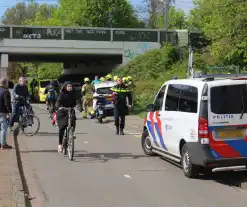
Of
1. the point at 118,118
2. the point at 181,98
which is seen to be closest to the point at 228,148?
the point at 181,98

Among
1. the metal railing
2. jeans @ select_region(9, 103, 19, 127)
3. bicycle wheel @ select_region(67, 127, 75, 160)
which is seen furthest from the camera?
the metal railing

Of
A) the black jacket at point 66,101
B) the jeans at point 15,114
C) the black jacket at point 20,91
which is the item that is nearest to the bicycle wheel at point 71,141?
the black jacket at point 66,101

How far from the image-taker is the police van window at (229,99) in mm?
8445

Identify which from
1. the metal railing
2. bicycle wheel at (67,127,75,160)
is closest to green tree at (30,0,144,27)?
the metal railing

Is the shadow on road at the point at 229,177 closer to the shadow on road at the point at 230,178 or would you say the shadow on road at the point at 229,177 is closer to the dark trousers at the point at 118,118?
the shadow on road at the point at 230,178

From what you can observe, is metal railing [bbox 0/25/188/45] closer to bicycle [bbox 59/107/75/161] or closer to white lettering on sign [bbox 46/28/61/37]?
white lettering on sign [bbox 46/28/61/37]

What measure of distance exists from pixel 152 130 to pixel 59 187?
3321 mm

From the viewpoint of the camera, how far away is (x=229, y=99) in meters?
8.54

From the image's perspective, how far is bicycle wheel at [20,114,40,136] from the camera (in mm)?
14977

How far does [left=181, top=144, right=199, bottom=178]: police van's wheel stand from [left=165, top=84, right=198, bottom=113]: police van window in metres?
0.74

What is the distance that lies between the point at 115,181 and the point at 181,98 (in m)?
2.04

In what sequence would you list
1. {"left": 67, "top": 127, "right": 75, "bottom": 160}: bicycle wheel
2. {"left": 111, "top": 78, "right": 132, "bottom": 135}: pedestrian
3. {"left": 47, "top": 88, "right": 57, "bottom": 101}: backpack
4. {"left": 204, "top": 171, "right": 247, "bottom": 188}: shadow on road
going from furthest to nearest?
{"left": 47, "top": 88, "right": 57, "bottom": 101}: backpack → {"left": 111, "top": 78, "right": 132, "bottom": 135}: pedestrian → {"left": 67, "top": 127, "right": 75, "bottom": 160}: bicycle wheel → {"left": 204, "top": 171, "right": 247, "bottom": 188}: shadow on road

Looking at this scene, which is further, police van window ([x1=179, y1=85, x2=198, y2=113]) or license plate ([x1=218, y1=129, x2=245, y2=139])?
police van window ([x1=179, y1=85, x2=198, y2=113])

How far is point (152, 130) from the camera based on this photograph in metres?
10.9
